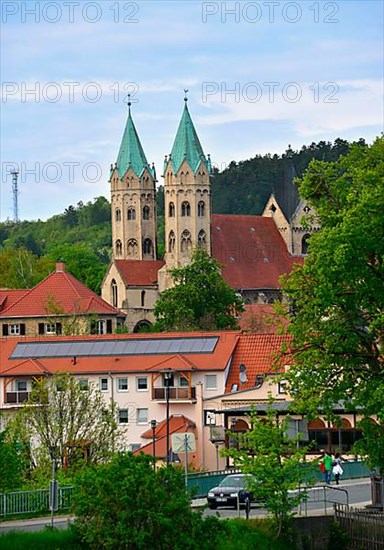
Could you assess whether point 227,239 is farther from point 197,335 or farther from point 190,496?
point 190,496

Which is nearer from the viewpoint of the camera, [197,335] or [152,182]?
[197,335]

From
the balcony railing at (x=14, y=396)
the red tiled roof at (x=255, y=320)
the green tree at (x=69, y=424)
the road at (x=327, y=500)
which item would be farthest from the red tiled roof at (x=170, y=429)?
the red tiled roof at (x=255, y=320)

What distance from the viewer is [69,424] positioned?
5734cm

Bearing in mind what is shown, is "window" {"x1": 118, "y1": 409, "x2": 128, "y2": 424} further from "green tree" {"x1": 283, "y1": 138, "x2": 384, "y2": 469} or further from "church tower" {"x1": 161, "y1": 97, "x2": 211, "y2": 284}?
"church tower" {"x1": 161, "y1": 97, "x2": 211, "y2": 284}

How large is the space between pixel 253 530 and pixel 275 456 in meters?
1.82

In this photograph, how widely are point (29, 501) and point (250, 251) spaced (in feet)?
420

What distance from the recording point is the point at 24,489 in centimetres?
4566

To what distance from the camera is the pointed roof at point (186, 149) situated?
160000 millimetres

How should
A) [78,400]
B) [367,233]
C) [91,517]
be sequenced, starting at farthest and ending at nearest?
1. [78,400]
2. [367,233]
3. [91,517]

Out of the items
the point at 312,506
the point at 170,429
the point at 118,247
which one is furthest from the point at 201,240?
the point at 312,506

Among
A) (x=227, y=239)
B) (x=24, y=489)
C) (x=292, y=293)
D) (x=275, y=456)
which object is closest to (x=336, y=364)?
(x=292, y=293)

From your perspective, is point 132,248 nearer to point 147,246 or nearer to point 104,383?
point 147,246

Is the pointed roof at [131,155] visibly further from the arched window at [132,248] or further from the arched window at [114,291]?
the arched window at [114,291]

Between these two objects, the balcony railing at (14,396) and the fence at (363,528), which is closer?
→ the fence at (363,528)
